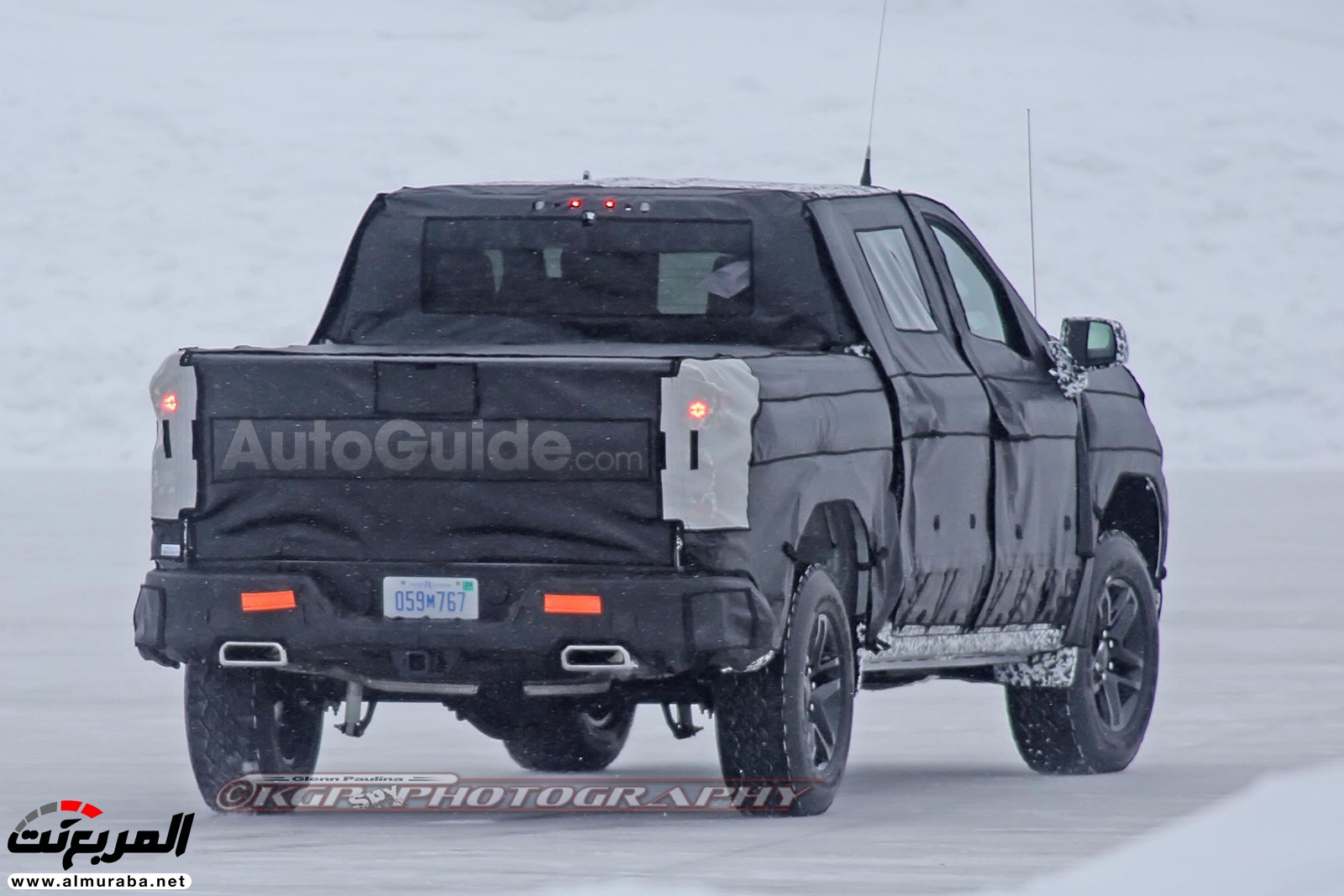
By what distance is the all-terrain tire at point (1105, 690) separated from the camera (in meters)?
11.5

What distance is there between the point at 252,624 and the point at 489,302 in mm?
1696

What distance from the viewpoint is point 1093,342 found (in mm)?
11312

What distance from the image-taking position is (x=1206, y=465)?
48844 mm

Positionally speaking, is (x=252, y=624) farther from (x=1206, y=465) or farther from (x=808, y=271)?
(x=1206, y=465)

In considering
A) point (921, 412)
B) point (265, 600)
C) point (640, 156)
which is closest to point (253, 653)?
point (265, 600)

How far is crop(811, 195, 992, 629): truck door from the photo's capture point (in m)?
10.1

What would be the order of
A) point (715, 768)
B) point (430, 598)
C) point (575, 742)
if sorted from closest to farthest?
point (430, 598)
point (575, 742)
point (715, 768)

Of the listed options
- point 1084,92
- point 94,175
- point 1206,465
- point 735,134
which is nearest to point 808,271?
point 1206,465

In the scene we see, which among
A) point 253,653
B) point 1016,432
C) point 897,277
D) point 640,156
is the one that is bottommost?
point 640,156

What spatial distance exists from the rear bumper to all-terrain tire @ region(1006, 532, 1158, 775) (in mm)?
2613

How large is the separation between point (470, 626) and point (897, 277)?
2267 millimetres

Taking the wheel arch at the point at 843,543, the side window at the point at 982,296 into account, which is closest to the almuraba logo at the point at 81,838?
the wheel arch at the point at 843,543

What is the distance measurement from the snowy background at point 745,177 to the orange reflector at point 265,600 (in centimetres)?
61
